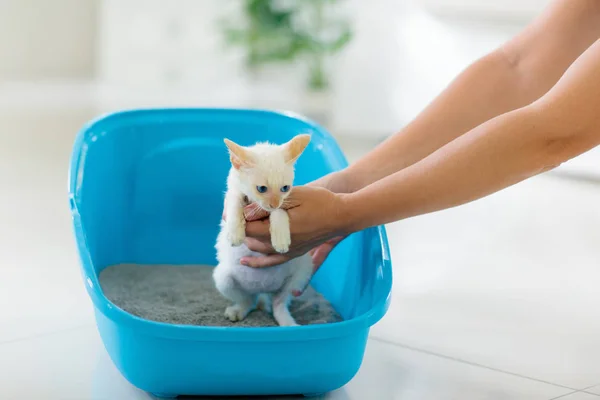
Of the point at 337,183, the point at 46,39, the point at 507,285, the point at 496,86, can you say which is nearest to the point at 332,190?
the point at 337,183

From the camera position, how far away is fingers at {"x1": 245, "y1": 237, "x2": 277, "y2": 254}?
1.17 m

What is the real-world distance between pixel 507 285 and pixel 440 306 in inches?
8.5

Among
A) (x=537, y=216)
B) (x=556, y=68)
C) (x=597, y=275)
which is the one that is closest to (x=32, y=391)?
(x=556, y=68)

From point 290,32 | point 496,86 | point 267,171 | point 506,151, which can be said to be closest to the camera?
point 506,151

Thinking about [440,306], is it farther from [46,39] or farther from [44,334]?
[46,39]

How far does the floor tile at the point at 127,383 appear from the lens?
114cm

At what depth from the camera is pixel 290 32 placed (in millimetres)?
3564

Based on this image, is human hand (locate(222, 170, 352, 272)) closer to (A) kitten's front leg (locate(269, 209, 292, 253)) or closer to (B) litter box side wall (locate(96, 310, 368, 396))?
(A) kitten's front leg (locate(269, 209, 292, 253))

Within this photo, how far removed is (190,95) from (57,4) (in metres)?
0.83

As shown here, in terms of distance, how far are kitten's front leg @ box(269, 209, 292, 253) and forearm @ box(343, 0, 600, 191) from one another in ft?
0.84

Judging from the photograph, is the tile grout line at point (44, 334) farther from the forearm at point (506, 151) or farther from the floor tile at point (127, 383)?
the forearm at point (506, 151)

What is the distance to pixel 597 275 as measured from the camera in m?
1.82

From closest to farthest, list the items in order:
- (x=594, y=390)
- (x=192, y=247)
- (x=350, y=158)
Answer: (x=594, y=390), (x=192, y=247), (x=350, y=158)

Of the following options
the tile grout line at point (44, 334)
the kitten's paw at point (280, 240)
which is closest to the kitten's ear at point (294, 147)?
the kitten's paw at point (280, 240)
